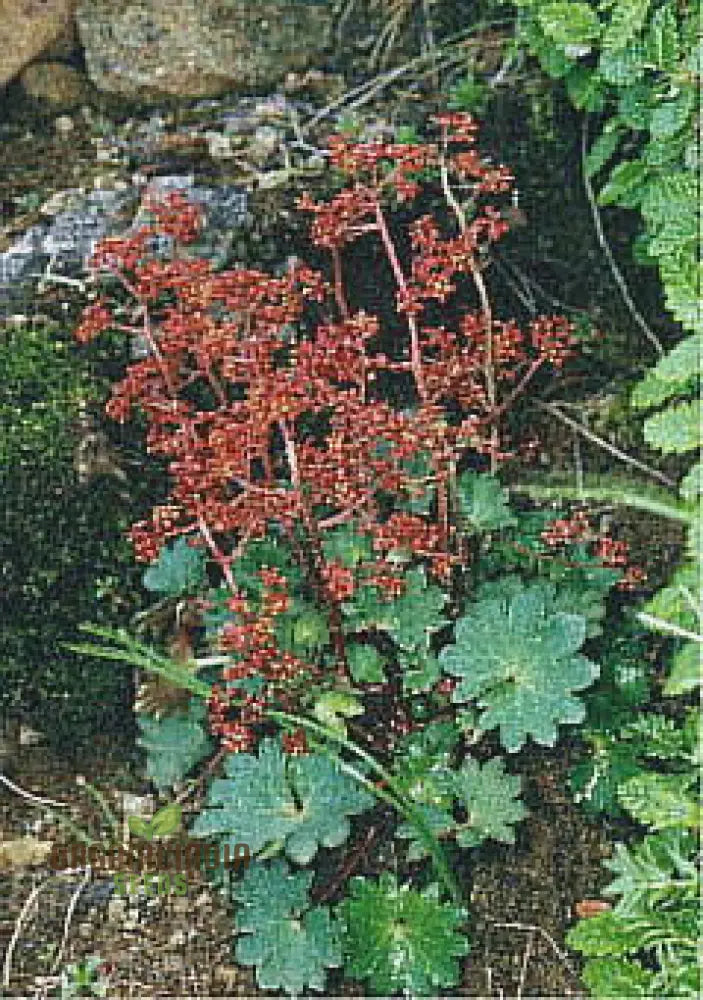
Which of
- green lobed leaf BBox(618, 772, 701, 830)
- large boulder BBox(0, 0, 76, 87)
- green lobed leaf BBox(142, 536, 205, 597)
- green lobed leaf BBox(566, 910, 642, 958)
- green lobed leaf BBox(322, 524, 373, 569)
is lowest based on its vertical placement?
green lobed leaf BBox(566, 910, 642, 958)

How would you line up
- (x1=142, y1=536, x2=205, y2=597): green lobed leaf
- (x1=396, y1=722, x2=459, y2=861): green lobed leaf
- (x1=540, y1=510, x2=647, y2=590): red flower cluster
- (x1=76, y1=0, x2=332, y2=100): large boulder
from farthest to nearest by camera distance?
(x1=76, y1=0, x2=332, y2=100): large boulder < (x1=142, y1=536, x2=205, y2=597): green lobed leaf < (x1=540, y1=510, x2=647, y2=590): red flower cluster < (x1=396, y1=722, x2=459, y2=861): green lobed leaf

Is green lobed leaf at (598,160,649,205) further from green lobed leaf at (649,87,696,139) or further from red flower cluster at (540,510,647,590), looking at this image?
red flower cluster at (540,510,647,590)

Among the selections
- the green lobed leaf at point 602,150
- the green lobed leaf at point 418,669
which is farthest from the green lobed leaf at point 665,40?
the green lobed leaf at point 418,669

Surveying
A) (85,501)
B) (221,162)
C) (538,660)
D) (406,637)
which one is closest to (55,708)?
(85,501)

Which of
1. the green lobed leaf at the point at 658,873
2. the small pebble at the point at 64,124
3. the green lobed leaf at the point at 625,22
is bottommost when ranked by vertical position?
the green lobed leaf at the point at 658,873

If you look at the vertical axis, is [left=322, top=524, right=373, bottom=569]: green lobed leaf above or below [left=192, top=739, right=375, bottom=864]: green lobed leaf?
above

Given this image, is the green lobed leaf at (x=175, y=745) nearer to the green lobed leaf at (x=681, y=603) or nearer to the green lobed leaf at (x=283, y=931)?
the green lobed leaf at (x=283, y=931)

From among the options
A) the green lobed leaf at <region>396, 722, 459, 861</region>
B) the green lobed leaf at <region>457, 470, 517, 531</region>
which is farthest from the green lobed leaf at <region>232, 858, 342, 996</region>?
the green lobed leaf at <region>457, 470, 517, 531</region>
